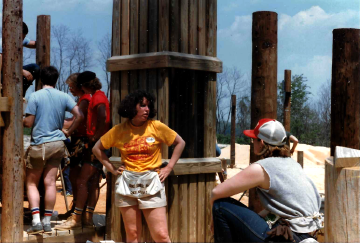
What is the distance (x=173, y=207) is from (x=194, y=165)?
503 mm

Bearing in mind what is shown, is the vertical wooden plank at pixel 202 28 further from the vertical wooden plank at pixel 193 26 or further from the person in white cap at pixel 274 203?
the person in white cap at pixel 274 203

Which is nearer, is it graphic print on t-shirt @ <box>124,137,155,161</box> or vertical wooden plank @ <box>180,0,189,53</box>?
graphic print on t-shirt @ <box>124,137,155,161</box>

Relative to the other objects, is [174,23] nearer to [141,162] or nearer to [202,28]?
[202,28]

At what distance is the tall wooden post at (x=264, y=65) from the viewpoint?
618 cm

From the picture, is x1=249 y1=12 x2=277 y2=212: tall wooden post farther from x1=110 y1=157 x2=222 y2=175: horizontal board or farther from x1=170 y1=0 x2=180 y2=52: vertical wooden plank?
x1=170 y1=0 x2=180 y2=52: vertical wooden plank

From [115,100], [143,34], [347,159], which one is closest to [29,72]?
[115,100]

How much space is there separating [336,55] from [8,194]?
14.3ft

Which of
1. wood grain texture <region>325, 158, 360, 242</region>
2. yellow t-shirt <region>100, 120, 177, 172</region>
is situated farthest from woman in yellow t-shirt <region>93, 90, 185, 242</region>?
wood grain texture <region>325, 158, 360, 242</region>

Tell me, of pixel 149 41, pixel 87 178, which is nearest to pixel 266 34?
pixel 149 41

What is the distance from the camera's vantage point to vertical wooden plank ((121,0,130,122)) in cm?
563

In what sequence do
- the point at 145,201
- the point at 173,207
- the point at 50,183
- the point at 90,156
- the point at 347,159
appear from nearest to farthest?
the point at 347,159
the point at 145,201
the point at 173,207
the point at 50,183
the point at 90,156

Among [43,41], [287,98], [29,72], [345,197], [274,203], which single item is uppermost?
[43,41]

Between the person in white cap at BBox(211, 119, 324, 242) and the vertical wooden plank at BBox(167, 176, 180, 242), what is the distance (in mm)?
1516

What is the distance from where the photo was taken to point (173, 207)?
5.45 m
